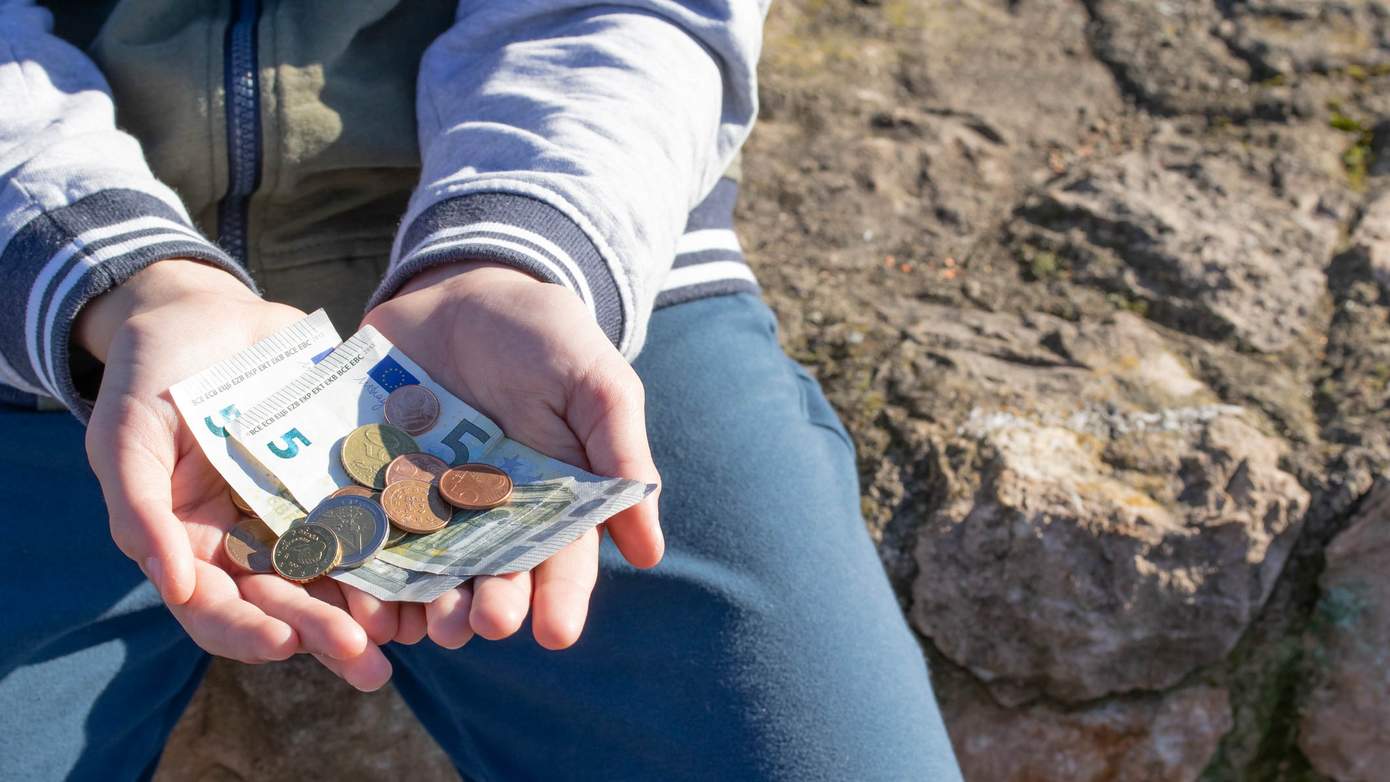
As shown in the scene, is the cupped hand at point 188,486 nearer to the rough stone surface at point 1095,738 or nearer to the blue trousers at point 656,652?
the blue trousers at point 656,652

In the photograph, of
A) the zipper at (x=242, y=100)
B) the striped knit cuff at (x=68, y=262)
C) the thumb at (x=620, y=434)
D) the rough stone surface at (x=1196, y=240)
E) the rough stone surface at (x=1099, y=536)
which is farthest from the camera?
the rough stone surface at (x=1196, y=240)

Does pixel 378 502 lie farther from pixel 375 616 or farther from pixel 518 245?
pixel 518 245

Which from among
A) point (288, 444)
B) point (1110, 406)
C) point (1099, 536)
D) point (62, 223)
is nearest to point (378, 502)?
point (288, 444)

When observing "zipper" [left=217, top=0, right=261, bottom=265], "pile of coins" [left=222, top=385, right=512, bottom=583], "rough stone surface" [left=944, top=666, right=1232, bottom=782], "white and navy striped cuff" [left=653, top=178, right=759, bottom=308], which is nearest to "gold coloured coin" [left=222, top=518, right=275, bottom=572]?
"pile of coins" [left=222, top=385, right=512, bottom=583]

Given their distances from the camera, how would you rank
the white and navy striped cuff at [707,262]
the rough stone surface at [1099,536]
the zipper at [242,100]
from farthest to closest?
the rough stone surface at [1099,536] → the white and navy striped cuff at [707,262] → the zipper at [242,100]

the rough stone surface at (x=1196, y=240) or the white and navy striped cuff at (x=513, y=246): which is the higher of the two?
the white and navy striped cuff at (x=513, y=246)

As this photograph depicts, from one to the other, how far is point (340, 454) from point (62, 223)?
1.39ft

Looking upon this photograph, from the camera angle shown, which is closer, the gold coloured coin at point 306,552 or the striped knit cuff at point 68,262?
the gold coloured coin at point 306,552

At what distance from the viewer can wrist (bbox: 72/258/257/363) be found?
1438 mm

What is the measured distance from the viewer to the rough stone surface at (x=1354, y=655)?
188cm

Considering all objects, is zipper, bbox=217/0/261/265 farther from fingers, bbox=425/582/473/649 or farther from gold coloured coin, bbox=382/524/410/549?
fingers, bbox=425/582/473/649

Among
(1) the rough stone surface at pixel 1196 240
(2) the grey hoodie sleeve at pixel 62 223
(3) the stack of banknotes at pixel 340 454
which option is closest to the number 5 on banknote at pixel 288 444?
(3) the stack of banknotes at pixel 340 454

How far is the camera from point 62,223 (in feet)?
4.73

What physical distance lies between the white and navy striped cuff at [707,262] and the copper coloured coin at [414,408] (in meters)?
0.39
